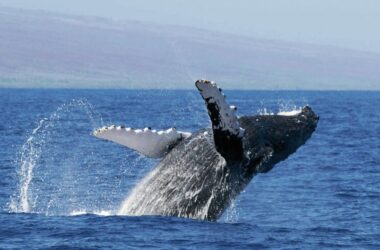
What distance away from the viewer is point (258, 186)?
73.5 ft

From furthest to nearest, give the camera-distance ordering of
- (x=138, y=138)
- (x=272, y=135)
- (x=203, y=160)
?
1. (x=272, y=135)
2. (x=203, y=160)
3. (x=138, y=138)

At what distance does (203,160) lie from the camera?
45.3 ft

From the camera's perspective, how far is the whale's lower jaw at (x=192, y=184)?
13617mm

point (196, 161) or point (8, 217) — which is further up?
point (196, 161)

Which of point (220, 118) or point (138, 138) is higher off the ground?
point (220, 118)

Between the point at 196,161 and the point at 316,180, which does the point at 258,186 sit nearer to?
Result: the point at 316,180

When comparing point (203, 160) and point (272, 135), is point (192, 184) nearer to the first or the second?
point (203, 160)

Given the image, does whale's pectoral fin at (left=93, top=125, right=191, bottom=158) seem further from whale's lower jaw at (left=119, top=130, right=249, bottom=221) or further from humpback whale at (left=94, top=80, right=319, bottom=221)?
whale's lower jaw at (left=119, top=130, right=249, bottom=221)

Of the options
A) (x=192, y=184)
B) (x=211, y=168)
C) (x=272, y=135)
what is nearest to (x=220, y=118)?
(x=211, y=168)

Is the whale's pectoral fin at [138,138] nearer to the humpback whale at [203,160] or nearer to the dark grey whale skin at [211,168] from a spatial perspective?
the humpback whale at [203,160]

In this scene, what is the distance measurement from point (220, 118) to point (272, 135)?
138 centimetres

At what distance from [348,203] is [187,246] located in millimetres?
6490

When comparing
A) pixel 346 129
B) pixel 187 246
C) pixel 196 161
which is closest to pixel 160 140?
pixel 196 161

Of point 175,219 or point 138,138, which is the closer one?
point 138,138
